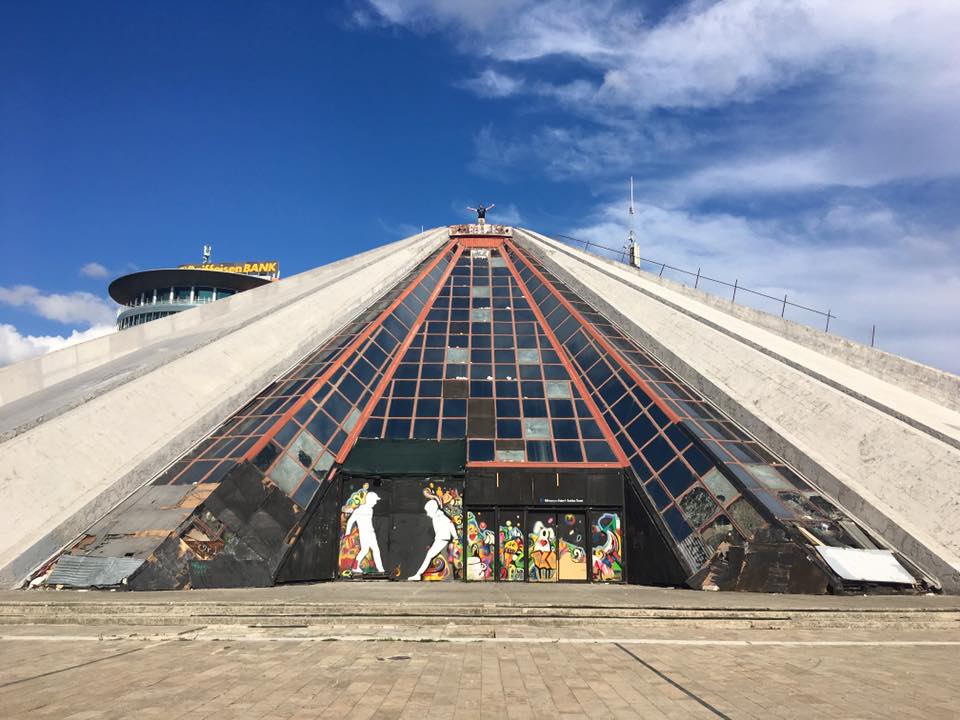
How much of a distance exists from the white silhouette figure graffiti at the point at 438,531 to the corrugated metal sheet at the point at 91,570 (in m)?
6.96

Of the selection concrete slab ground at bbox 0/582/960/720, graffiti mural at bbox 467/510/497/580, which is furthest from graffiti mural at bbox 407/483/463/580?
concrete slab ground at bbox 0/582/960/720

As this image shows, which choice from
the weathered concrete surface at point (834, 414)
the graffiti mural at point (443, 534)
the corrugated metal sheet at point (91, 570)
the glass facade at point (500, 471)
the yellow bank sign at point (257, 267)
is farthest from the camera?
the yellow bank sign at point (257, 267)

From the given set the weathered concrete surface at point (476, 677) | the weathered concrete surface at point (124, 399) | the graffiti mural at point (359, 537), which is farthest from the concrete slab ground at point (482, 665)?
the graffiti mural at point (359, 537)

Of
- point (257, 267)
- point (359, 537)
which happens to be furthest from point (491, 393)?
point (257, 267)

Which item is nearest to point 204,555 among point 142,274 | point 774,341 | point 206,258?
point 774,341

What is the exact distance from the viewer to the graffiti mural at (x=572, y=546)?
1650 cm

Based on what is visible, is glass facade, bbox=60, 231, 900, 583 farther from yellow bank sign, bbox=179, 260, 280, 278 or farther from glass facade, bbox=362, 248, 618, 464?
yellow bank sign, bbox=179, 260, 280, 278

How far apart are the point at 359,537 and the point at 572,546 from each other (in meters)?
5.91

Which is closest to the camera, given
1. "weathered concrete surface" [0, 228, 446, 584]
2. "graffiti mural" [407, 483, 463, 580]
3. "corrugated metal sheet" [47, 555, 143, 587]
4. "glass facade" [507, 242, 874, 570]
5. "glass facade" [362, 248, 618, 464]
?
"corrugated metal sheet" [47, 555, 143, 587]

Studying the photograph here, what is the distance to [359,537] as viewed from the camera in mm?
16750

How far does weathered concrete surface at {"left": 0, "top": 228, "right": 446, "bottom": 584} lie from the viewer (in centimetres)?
1369

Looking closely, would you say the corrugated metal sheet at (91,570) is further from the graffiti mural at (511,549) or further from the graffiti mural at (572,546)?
the graffiti mural at (572,546)

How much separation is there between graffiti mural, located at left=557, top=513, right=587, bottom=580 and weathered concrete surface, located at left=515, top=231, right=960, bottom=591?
19.2 feet

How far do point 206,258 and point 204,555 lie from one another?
61810 millimetres
